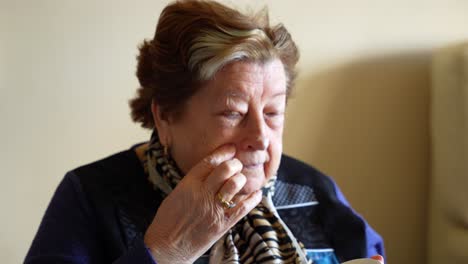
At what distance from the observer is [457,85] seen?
1.52m

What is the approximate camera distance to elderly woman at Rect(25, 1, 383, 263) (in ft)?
3.39

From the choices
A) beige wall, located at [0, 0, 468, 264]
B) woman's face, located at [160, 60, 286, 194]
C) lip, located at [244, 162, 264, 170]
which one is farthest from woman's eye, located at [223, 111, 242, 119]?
beige wall, located at [0, 0, 468, 264]

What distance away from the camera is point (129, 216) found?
1.17 meters

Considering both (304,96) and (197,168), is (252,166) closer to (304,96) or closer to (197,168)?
(197,168)

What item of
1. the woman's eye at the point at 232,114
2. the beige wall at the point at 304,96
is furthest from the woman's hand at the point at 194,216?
the beige wall at the point at 304,96

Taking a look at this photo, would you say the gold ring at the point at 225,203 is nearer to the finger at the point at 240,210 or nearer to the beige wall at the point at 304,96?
the finger at the point at 240,210

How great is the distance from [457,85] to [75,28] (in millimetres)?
1098

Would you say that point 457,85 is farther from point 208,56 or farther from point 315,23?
point 208,56

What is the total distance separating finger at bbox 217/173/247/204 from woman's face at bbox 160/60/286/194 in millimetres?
88

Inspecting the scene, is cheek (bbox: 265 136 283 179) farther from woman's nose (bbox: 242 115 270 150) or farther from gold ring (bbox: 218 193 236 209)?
gold ring (bbox: 218 193 236 209)

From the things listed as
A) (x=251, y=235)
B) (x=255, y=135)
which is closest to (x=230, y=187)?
(x=255, y=135)

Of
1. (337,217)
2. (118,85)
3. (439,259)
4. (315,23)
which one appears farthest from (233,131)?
(439,259)

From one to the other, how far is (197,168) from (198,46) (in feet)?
0.82

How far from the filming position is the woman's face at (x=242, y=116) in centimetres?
109
